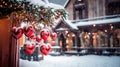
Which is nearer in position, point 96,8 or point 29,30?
point 29,30

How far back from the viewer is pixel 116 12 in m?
4.07

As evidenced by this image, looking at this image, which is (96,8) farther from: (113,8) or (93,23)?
(113,8)

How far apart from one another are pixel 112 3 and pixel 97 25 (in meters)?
0.71

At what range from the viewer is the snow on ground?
12.4ft

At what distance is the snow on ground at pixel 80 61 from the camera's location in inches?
148

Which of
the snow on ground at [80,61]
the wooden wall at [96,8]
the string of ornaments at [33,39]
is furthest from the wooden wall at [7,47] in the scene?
the wooden wall at [96,8]

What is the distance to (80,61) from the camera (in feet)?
14.2

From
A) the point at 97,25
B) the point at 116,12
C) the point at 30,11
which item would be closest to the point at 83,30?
the point at 97,25

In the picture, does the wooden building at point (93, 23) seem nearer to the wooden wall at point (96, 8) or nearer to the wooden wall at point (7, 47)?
the wooden wall at point (96, 8)

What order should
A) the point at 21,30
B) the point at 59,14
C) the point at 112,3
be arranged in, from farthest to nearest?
the point at 112,3 → the point at 59,14 → the point at 21,30

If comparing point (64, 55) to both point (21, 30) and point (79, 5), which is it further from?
point (21, 30)

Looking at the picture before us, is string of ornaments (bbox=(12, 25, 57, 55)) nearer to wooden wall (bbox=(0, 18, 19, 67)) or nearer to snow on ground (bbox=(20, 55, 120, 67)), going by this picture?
wooden wall (bbox=(0, 18, 19, 67))

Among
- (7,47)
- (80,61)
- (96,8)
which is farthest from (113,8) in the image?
(7,47)

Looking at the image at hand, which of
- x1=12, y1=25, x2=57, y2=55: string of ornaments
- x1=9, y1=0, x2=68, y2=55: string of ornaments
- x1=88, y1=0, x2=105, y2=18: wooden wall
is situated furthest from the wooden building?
x1=12, y1=25, x2=57, y2=55: string of ornaments
